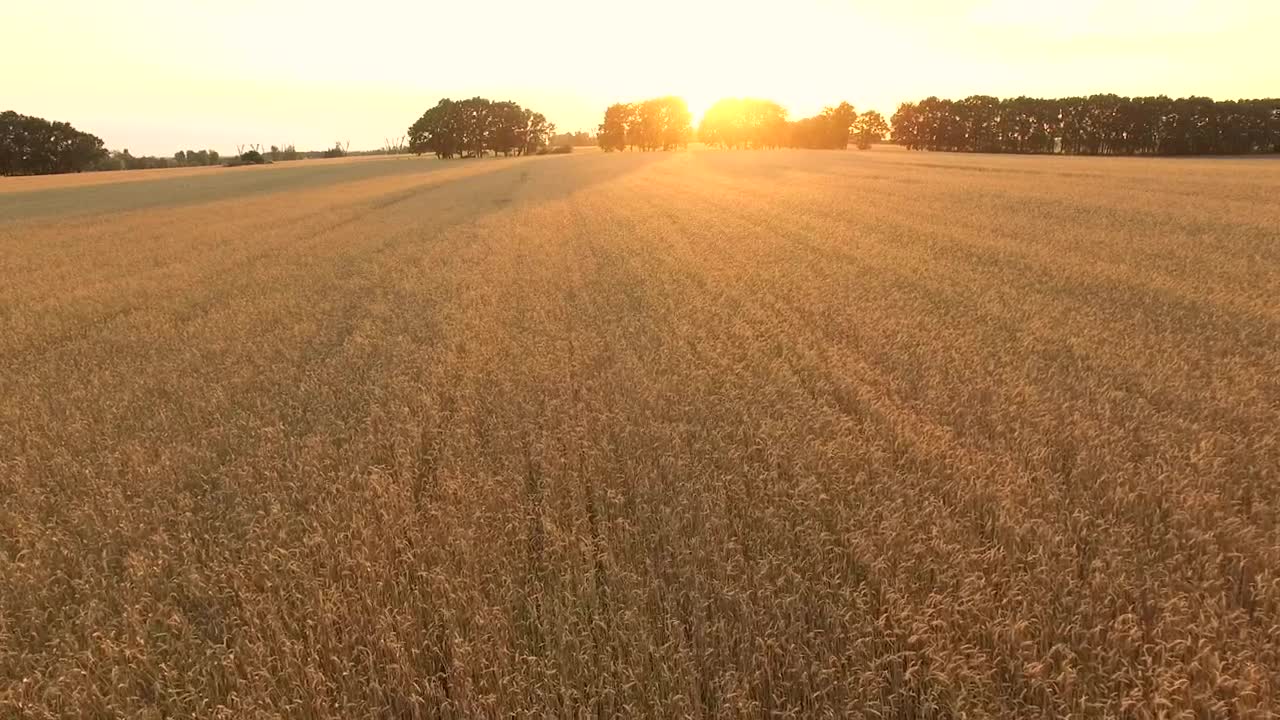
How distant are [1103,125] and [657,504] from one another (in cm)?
10971

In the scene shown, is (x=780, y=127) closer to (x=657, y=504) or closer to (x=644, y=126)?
(x=644, y=126)

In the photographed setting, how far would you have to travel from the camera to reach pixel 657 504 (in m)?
4.61

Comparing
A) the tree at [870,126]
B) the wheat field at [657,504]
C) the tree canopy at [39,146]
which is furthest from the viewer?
the tree at [870,126]

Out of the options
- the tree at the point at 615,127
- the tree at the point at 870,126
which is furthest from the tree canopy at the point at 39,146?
the tree at the point at 870,126

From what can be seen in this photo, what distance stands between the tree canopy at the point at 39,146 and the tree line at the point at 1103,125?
448 feet

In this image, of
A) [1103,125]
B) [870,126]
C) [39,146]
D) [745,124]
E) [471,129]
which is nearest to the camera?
[1103,125]

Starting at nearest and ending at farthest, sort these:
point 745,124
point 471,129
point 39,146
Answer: point 39,146, point 471,129, point 745,124

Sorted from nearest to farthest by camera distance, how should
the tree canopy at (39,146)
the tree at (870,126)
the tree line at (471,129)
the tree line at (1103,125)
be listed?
the tree line at (1103,125)
the tree canopy at (39,146)
the tree line at (471,129)
the tree at (870,126)

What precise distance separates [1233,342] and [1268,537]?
517 cm

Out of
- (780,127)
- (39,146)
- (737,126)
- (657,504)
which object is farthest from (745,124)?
(657,504)

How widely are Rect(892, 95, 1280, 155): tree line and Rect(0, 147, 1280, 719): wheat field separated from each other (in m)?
95.8

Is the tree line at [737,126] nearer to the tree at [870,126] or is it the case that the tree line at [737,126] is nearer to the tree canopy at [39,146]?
the tree at [870,126]

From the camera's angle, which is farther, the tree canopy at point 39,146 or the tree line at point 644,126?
the tree line at point 644,126

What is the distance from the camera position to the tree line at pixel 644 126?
159 m
